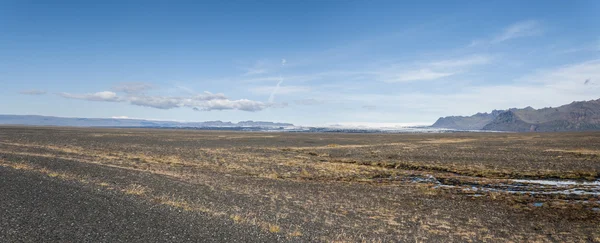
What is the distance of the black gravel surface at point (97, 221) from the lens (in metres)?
12.4

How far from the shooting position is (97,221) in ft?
46.0

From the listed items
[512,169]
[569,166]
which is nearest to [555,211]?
[512,169]

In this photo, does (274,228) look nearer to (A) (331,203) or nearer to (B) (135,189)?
(A) (331,203)

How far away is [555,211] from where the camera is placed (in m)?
18.6

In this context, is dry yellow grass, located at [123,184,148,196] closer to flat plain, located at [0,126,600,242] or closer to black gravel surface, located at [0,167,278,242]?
flat plain, located at [0,126,600,242]

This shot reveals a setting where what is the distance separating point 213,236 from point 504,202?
1911 cm

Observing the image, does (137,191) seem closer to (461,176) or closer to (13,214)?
(13,214)

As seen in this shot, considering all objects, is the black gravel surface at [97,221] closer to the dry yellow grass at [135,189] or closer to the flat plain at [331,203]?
the flat plain at [331,203]

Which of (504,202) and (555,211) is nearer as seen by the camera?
(555,211)

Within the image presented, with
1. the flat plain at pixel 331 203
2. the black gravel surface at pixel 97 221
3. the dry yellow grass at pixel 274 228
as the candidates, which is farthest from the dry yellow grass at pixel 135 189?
the dry yellow grass at pixel 274 228

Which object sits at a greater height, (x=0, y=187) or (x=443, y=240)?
(x=0, y=187)

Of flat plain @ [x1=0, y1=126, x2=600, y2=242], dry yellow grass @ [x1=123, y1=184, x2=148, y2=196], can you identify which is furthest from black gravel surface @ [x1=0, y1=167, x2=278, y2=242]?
dry yellow grass @ [x1=123, y1=184, x2=148, y2=196]

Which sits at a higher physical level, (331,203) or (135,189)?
(135,189)

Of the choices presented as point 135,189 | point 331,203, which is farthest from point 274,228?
point 135,189
